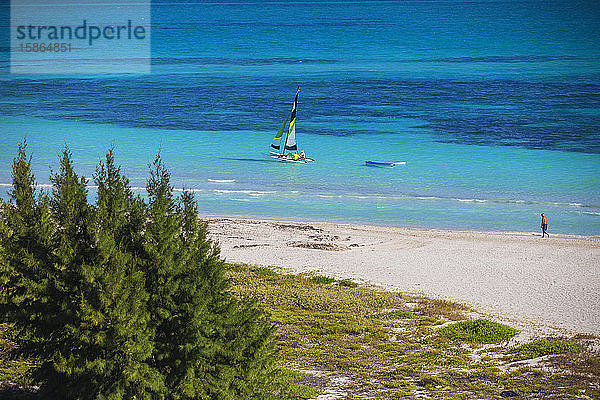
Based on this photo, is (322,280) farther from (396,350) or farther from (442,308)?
(396,350)

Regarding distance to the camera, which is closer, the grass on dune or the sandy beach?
the grass on dune

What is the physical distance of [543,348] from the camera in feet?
65.0

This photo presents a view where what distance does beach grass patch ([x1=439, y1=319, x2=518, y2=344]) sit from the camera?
2073 centimetres

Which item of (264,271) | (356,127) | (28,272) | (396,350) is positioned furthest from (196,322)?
(356,127)

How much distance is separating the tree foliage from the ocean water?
28535mm

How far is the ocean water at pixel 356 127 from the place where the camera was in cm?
4688

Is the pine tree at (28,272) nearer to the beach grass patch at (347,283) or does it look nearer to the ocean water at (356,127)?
the beach grass patch at (347,283)

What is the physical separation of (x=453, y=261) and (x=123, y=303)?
71.3ft

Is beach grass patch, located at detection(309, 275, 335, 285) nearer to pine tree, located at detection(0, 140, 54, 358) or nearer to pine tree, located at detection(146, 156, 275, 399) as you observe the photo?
pine tree, located at detection(146, 156, 275, 399)

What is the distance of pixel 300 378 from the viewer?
1761cm

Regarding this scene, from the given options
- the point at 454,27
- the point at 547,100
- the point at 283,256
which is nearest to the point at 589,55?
the point at 547,100

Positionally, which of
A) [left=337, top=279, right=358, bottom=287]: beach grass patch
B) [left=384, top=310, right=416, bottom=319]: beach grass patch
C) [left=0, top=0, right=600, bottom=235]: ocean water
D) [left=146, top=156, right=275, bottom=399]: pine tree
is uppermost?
[left=0, top=0, right=600, bottom=235]: ocean water

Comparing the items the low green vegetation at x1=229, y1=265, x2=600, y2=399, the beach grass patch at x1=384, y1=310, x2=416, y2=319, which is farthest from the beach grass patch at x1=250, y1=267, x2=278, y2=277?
the beach grass patch at x1=384, y1=310, x2=416, y2=319

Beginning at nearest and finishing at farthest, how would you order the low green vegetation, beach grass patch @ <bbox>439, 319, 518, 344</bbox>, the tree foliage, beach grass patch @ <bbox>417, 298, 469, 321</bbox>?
the tree foliage, the low green vegetation, beach grass patch @ <bbox>439, 319, 518, 344</bbox>, beach grass patch @ <bbox>417, 298, 469, 321</bbox>
